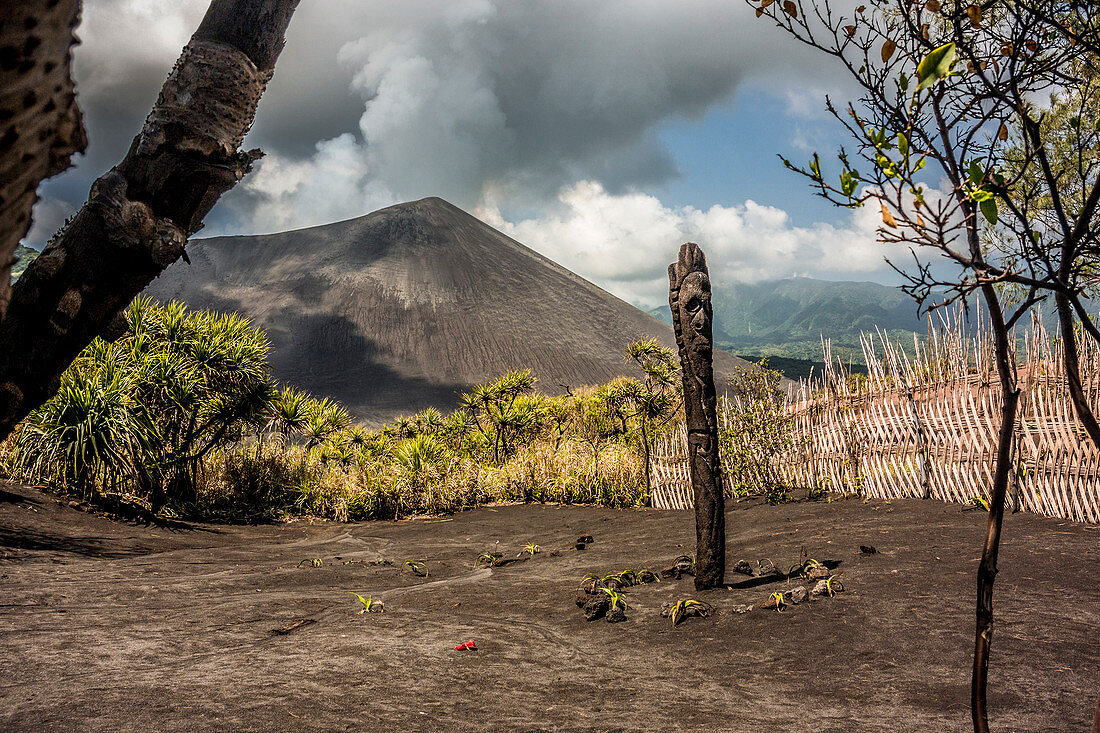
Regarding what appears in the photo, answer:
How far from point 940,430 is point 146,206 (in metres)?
6.14

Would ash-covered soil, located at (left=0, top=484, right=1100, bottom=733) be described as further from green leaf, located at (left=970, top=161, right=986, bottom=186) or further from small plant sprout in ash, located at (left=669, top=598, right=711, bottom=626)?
green leaf, located at (left=970, top=161, right=986, bottom=186)

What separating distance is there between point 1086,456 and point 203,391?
9982 millimetres

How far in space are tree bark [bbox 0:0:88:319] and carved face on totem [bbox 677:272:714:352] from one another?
360 centimetres

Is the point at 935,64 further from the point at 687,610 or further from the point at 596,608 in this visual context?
the point at 596,608

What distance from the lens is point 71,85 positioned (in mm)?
607

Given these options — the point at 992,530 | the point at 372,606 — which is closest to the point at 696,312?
the point at 372,606

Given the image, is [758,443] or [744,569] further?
[758,443]

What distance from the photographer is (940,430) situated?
5.66 metres

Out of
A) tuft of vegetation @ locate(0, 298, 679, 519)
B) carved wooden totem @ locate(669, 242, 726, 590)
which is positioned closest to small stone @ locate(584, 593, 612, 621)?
carved wooden totem @ locate(669, 242, 726, 590)

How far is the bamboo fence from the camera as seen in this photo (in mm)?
4656

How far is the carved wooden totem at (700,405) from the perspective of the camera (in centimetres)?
371

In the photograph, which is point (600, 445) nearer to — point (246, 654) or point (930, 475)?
point (930, 475)

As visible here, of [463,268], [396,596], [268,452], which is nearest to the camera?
[396,596]

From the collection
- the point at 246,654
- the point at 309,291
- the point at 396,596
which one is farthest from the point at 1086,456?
the point at 309,291
